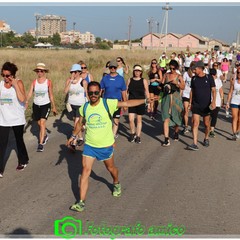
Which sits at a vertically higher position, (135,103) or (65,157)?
(135,103)

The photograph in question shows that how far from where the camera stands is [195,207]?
4.55 meters

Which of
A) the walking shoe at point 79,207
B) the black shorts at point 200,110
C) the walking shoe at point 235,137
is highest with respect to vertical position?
the black shorts at point 200,110

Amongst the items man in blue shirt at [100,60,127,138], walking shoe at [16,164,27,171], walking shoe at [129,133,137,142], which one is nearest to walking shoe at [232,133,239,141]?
walking shoe at [129,133,137,142]

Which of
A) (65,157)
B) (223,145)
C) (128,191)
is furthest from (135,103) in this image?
(223,145)

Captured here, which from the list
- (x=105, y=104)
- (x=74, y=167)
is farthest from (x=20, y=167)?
(x=105, y=104)

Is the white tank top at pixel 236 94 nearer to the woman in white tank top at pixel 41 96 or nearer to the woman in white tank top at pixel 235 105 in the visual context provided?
the woman in white tank top at pixel 235 105

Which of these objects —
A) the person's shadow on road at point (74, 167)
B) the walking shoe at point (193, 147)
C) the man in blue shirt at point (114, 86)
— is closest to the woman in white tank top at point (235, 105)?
the walking shoe at point (193, 147)

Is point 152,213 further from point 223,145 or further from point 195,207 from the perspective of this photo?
point 223,145

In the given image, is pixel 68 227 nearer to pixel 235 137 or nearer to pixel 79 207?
pixel 79 207

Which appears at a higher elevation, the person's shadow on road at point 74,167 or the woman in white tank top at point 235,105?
the woman in white tank top at point 235,105

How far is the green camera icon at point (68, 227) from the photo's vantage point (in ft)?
12.8

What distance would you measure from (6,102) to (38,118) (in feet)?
4.84

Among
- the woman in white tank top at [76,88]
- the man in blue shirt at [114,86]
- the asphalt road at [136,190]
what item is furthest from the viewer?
the man in blue shirt at [114,86]

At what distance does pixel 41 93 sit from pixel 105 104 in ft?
9.55
